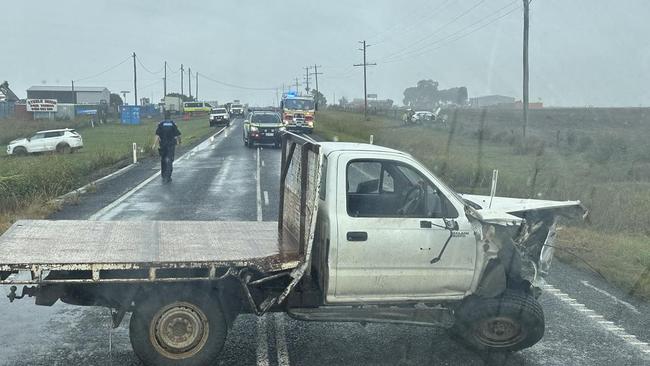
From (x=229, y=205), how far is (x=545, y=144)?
23.2 meters

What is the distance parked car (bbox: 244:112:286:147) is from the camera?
33.8 metres

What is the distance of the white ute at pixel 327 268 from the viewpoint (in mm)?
4965

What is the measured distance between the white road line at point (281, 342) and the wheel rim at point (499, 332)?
165 centimetres

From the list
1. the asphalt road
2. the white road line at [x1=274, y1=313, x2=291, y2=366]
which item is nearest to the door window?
the asphalt road

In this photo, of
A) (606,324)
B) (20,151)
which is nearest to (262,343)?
(606,324)

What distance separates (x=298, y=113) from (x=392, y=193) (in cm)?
3801

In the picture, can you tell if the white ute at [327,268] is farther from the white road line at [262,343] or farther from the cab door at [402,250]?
the white road line at [262,343]

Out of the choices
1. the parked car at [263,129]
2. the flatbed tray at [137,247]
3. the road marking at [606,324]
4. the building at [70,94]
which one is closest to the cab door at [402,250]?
the flatbed tray at [137,247]

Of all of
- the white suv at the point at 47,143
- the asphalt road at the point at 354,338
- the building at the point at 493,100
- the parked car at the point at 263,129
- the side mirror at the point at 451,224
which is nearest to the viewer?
the side mirror at the point at 451,224

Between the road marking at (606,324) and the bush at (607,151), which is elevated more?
the bush at (607,151)

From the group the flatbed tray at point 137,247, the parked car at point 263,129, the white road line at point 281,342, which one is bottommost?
the white road line at point 281,342

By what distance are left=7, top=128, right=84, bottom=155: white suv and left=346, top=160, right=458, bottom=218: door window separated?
30.8m

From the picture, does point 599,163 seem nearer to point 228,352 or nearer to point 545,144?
point 545,144

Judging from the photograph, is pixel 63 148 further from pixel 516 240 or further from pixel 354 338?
pixel 516 240
